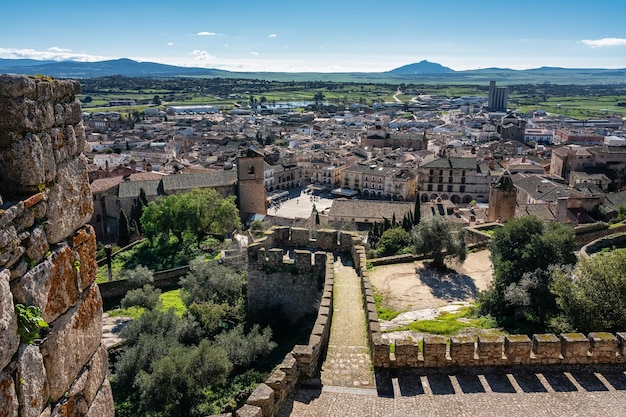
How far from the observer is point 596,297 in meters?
11.9

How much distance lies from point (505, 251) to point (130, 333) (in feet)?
45.8

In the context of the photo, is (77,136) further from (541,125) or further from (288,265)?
(541,125)

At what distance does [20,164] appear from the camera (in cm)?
371

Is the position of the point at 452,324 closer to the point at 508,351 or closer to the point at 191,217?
the point at 508,351

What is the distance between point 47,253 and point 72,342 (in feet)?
2.70

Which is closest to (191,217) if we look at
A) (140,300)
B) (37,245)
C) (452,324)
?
(140,300)

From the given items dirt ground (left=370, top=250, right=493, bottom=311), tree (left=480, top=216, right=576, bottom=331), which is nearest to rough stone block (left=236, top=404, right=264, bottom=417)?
tree (left=480, top=216, right=576, bottom=331)

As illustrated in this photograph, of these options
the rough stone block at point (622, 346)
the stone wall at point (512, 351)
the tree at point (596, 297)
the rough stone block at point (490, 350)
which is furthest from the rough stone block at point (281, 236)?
the rough stone block at point (622, 346)

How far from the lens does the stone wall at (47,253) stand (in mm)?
3477

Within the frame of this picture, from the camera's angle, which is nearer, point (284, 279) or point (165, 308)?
point (284, 279)

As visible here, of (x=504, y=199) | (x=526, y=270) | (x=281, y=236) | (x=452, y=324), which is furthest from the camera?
(x=504, y=199)

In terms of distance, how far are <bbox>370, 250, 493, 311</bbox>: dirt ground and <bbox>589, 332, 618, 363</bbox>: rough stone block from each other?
23.0ft

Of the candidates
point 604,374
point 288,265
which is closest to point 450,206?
point 288,265

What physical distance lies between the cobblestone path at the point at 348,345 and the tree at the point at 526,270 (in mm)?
4138
